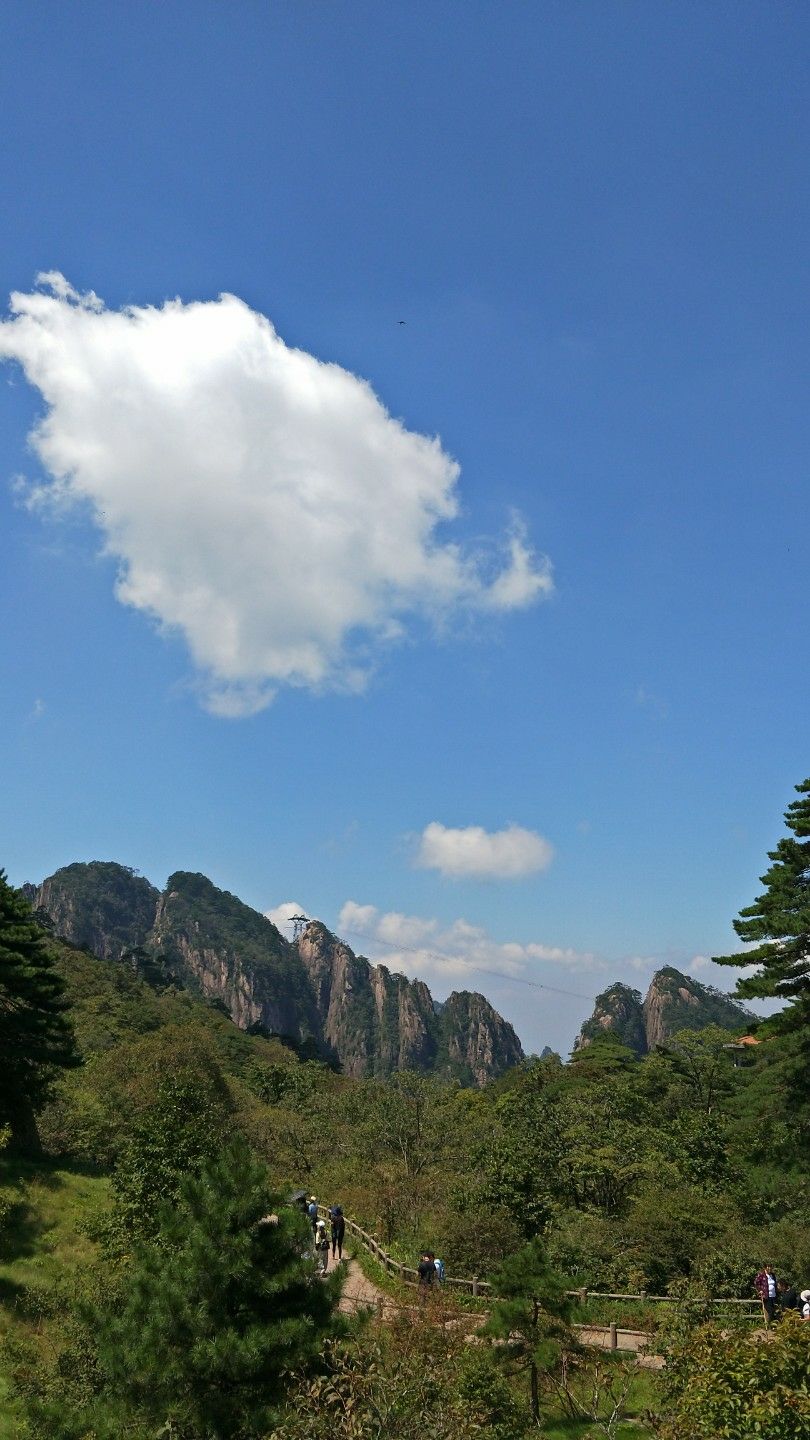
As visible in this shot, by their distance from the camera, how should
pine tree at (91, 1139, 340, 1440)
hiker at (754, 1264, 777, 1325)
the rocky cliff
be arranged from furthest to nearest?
the rocky cliff → hiker at (754, 1264, 777, 1325) → pine tree at (91, 1139, 340, 1440)

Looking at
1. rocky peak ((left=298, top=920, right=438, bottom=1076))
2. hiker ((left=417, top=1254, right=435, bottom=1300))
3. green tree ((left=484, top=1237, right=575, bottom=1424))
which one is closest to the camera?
green tree ((left=484, top=1237, right=575, bottom=1424))

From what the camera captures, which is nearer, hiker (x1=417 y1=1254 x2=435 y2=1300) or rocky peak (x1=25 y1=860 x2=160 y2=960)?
hiker (x1=417 y1=1254 x2=435 y2=1300)

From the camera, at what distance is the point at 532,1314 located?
1393 cm

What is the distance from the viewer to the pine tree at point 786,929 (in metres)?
23.3

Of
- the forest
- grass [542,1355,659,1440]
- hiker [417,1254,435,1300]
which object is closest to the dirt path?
the forest

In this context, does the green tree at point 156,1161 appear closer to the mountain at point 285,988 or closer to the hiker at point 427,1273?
the hiker at point 427,1273

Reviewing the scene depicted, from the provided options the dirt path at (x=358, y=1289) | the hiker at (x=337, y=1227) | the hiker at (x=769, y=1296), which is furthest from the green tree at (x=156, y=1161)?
the hiker at (x=769, y=1296)

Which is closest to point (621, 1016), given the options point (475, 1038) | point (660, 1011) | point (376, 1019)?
point (660, 1011)

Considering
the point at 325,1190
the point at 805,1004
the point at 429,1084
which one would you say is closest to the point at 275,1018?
the point at 429,1084

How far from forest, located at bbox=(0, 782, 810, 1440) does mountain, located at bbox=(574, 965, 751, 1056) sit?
109 m

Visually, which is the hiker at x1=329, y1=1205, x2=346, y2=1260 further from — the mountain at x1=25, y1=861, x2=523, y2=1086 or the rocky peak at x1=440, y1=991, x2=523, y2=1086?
the rocky peak at x1=440, y1=991, x2=523, y2=1086

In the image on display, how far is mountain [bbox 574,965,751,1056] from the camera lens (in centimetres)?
14625

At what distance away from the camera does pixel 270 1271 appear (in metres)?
10.0

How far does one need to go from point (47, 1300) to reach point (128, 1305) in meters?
9.24
